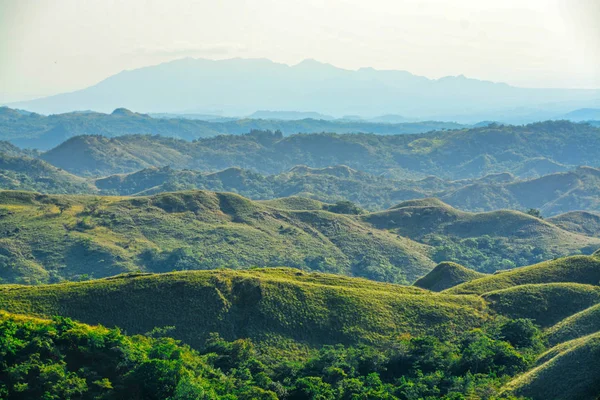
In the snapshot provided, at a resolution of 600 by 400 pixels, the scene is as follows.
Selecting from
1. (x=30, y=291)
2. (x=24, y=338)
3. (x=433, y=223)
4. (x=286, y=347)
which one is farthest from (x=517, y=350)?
(x=433, y=223)

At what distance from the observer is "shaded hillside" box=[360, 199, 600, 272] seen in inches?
5556

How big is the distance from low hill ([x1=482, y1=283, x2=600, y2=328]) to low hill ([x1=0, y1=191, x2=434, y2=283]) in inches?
2067

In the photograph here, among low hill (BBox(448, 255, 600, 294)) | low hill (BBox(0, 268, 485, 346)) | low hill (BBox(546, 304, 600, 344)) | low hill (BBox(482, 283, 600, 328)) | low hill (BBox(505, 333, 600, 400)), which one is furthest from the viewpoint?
low hill (BBox(448, 255, 600, 294))

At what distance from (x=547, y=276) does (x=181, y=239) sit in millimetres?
72327

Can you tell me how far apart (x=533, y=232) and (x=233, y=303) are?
107 meters

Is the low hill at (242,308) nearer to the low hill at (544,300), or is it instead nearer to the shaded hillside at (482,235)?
the low hill at (544,300)

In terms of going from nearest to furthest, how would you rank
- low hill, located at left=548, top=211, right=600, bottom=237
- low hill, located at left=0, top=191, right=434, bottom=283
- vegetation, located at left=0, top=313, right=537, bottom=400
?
1. vegetation, located at left=0, top=313, right=537, bottom=400
2. low hill, located at left=0, top=191, right=434, bottom=283
3. low hill, located at left=548, top=211, right=600, bottom=237

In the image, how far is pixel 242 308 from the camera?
211 ft

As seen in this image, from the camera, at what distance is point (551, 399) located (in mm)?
46500

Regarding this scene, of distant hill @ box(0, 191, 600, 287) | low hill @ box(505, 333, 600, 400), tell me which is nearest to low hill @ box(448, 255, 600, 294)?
low hill @ box(505, 333, 600, 400)

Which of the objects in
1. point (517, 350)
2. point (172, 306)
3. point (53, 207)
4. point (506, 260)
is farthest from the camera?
point (506, 260)

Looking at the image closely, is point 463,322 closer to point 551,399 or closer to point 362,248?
point 551,399

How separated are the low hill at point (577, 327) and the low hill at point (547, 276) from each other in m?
12.3

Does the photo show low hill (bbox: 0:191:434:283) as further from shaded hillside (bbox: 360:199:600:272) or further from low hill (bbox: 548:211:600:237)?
low hill (bbox: 548:211:600:237)
